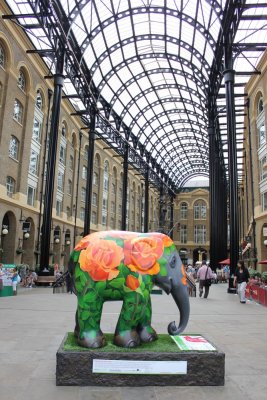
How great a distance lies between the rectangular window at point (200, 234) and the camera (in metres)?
81.6

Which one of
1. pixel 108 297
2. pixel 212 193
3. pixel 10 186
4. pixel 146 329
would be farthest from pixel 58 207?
pixel 108 297

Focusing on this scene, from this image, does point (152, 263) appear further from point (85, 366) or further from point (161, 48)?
point (161, 48)

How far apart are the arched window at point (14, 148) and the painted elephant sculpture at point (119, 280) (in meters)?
22.9

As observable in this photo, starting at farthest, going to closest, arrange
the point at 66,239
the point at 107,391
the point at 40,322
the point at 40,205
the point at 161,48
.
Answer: the point at 66,239 < the point at 161,48 < the point at 40,205 < the point at 40,322 < the point at 107,391

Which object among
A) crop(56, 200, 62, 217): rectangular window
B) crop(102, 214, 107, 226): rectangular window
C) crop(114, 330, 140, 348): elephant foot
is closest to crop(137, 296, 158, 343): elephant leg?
crop(114, 330, 140, 348): elephant foot

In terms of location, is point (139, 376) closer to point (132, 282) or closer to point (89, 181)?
point (132, 282)

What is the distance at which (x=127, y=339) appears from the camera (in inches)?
180

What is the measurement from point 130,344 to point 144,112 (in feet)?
133

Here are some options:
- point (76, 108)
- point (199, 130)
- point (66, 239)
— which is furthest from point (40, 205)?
point (199, 130)

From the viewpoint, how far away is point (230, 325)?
890cm

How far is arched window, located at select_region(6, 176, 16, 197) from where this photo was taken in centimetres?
2591

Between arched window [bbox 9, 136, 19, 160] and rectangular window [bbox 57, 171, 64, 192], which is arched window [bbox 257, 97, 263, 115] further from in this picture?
arched window [bbox 9, 136, 19, 160]

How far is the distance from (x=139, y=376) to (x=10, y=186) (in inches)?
944

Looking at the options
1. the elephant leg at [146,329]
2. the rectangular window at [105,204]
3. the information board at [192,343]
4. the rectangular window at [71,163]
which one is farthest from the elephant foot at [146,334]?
the rectangular window at [105,204]
